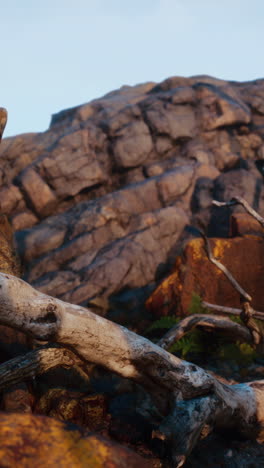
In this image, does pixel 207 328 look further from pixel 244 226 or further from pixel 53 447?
pixel 53 447

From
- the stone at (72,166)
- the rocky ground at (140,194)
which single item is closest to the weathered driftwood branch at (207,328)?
the rocky ground at (140,194)

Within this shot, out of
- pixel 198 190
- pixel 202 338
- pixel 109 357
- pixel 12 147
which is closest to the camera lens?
pixel 109 357

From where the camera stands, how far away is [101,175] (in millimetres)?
18969

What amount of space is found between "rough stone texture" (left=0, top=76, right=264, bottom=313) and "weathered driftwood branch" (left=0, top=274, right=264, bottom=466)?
735 cm

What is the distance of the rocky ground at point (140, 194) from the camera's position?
12.3m

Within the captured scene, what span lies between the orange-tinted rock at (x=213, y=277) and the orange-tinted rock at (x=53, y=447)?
8.26 meters

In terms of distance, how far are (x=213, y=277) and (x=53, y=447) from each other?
924 centimetres

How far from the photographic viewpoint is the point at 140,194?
17.2m

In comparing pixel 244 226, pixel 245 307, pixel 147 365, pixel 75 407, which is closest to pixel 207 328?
pixel 245 307

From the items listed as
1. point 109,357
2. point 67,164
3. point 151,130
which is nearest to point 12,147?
point 67,164

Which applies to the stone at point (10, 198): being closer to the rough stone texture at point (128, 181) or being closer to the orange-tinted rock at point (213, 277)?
the rough stone texture at point (128, 181)

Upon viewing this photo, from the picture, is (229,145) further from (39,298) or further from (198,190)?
(39,298)

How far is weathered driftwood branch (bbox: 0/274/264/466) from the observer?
4.32 metres

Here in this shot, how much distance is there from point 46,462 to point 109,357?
209 cm
